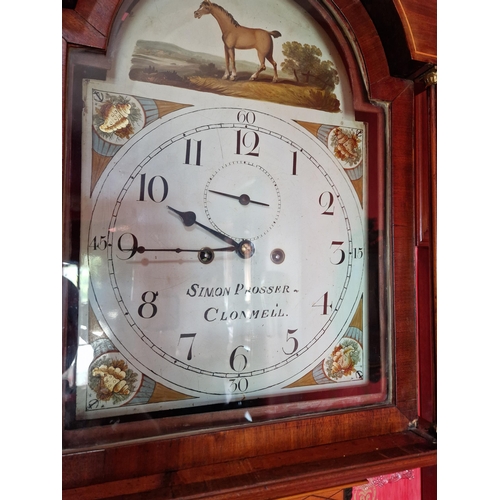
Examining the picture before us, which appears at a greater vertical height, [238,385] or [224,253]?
[224,253]

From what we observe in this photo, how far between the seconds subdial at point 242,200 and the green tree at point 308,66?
0.73 ft

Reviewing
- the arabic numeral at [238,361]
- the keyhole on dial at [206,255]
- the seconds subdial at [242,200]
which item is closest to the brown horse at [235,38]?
the seconds subdial at [242,200]

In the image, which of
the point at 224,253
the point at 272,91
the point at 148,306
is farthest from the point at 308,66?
the point at 148,306

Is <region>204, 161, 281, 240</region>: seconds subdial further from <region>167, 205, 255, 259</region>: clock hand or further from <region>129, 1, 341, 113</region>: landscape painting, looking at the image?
<region>129, 1, 341, 113</region>: landscape painting

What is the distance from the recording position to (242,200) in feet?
2.37

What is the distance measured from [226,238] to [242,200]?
0.26ft

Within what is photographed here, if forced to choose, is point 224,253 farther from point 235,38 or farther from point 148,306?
point 235,38

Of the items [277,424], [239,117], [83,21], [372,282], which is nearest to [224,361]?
[277,424]

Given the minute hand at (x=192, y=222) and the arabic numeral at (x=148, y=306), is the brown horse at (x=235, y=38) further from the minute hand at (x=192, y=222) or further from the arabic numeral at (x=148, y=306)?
the arabic numeral at (x=148, y=306)

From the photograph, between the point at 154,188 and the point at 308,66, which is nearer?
the point at 154,188

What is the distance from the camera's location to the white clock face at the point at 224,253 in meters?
0.65

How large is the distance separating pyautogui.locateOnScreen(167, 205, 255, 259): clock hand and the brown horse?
28 centimetres

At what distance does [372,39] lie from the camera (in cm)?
Answer: 79

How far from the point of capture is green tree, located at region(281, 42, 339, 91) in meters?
0.78
